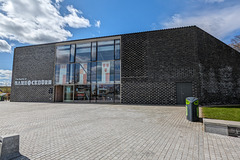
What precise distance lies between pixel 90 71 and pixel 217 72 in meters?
14.6

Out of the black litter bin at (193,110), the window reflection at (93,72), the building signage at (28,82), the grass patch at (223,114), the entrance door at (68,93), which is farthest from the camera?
the building signage at (28,82)

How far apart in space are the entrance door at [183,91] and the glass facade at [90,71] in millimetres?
6396

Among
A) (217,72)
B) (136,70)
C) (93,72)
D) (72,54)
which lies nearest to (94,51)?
(93,72)

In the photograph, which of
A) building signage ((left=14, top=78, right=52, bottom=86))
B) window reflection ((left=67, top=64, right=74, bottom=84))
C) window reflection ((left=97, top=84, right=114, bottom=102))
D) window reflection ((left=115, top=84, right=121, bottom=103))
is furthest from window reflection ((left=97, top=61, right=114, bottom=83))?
building signage ((left=14, top=78, right=52, bottom=86))

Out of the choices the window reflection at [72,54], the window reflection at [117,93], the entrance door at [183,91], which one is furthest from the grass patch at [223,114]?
the window reflection at [72,54]

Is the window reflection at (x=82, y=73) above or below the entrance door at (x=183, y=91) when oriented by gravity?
above

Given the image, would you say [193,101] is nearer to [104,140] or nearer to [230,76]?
[104,140]

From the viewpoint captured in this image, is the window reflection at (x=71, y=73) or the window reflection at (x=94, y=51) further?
the window reflection at (x=71, y=73)

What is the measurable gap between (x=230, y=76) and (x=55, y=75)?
21778mm

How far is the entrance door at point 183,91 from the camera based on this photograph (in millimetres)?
14055

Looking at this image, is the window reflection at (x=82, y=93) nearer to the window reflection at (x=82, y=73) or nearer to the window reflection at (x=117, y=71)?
the window reflection at (x=82, y=73)

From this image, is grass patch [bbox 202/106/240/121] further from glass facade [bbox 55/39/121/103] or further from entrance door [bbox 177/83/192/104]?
glass facade [bbox 55/39/121/103]

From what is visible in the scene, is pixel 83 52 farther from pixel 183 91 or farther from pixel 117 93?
pixel 183 91

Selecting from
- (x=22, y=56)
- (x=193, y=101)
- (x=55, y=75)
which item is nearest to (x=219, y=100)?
(x=193, y=101)
